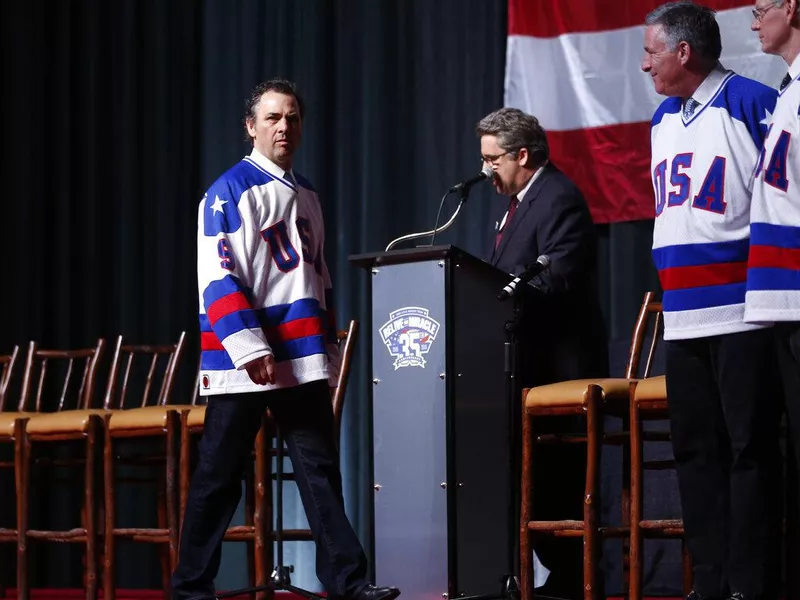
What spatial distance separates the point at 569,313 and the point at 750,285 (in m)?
1.10

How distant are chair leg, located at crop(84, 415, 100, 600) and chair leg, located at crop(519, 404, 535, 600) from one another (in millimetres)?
1439

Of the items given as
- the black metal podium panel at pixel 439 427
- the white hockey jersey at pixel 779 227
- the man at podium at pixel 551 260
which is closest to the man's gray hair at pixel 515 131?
the man at podium at pixel 551 260

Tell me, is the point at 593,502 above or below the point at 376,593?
above

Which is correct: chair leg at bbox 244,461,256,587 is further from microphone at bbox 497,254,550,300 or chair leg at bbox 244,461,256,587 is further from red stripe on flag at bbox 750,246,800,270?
red stripe on flag at bbox 750,246,800,270

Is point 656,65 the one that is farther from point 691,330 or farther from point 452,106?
point 452,106

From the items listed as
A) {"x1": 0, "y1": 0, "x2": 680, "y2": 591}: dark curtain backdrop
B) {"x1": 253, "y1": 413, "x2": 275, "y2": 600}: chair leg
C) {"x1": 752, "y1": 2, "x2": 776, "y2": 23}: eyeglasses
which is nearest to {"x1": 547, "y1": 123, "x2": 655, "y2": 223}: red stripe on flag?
{"x1": 0, "y1": 0, "x2": 680, "y2": 591}: dark curtain backdrop

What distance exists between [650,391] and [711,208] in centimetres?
65

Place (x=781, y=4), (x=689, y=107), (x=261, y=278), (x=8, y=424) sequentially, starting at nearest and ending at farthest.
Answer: (x=781, y=4) < (x=689, y=107) < (x=261, y=278) < (x=8, y=424)

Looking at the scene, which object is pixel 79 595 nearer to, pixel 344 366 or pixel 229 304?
pixel 344 366

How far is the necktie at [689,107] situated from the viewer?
2596 millimetres

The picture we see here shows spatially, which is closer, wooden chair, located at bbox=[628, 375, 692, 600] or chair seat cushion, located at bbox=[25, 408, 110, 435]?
wooden chair, located at bbox=[628, 375, 692, 600]

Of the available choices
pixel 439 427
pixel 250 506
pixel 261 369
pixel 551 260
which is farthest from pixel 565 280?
pixel 250 506

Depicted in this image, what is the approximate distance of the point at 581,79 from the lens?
14.4 feet

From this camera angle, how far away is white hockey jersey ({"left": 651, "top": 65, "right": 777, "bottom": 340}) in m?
2.48
